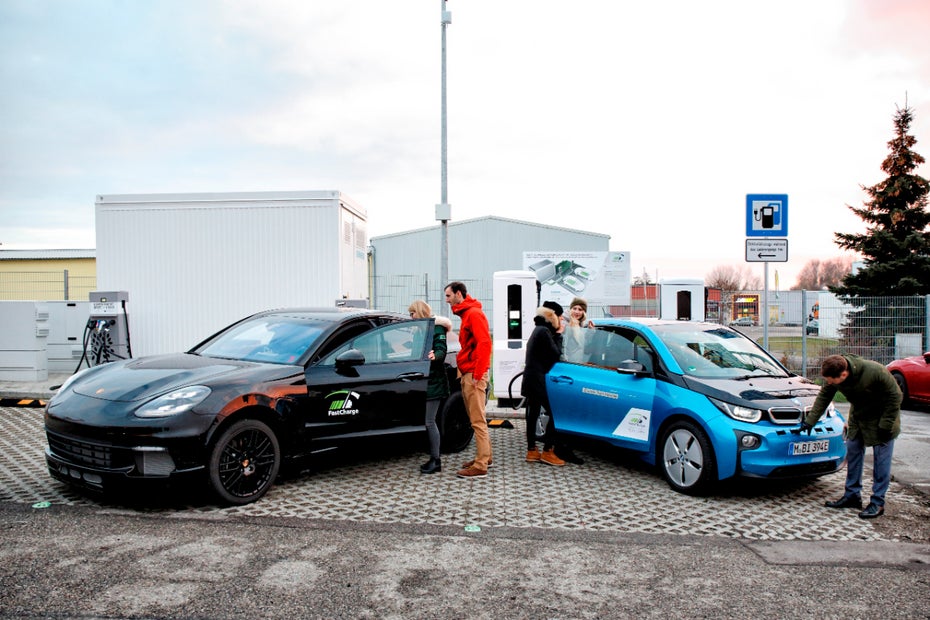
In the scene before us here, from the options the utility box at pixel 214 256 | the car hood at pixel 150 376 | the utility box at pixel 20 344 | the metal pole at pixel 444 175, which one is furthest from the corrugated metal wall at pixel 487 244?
the car hood at pixel 150 376

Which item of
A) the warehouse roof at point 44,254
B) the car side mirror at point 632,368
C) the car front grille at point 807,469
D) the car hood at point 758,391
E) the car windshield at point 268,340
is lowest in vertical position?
the car front grille at point 807,469

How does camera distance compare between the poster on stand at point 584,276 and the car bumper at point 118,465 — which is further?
the poster on stand at point 584,276

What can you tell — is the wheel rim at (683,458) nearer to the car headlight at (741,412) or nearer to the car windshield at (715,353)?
the car headlight at (741,412)

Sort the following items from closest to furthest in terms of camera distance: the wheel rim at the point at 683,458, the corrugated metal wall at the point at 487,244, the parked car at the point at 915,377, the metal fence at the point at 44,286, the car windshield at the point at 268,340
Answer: the wheel rim at the point at 683,458 < the car windshield at the point at 268,340 < the parked car at the point at 915,377 < the metal fence at the point at 44,286 < the corrugated metal wall at the point at 487,244

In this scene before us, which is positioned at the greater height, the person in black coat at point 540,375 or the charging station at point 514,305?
the charging station at point 514,305

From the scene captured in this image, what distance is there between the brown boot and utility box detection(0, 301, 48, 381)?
9.87 metres

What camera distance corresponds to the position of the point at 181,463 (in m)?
5.25

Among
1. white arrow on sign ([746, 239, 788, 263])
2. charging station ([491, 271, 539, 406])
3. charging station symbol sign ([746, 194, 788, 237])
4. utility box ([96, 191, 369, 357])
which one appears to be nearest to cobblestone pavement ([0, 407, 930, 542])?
white arrow on sign ([746, 239, 788, 263])

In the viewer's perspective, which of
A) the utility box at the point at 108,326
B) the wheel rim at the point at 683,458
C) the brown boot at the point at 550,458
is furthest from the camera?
the utility box at the point at 108,326

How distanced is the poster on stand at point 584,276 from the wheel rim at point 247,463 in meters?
15.1

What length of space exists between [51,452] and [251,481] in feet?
5.13

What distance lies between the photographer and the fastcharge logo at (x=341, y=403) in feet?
20.9

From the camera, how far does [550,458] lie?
745cm

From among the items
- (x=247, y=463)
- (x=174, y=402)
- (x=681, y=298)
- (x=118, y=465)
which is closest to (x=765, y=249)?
(x=681, y=298)
